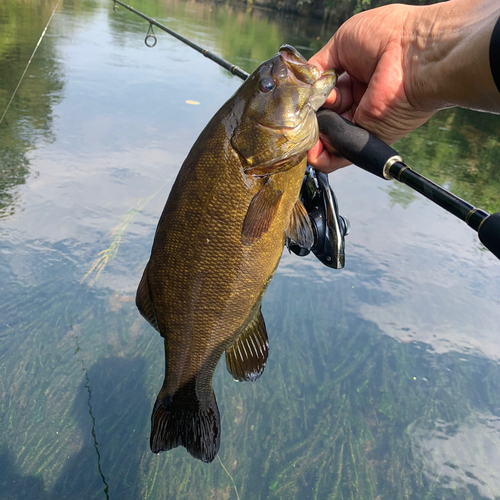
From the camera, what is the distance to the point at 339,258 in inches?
80.5

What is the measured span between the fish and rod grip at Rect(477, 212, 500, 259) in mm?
628

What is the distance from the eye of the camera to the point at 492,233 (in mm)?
1314

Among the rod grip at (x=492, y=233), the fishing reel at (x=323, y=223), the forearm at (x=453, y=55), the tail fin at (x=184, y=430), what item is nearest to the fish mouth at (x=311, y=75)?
the forearm at (x=453, y=55)

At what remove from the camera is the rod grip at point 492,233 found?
1304 millimetres

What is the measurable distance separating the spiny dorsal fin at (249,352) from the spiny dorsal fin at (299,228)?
36cm

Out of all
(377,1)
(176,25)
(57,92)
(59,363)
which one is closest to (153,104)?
(57,92)

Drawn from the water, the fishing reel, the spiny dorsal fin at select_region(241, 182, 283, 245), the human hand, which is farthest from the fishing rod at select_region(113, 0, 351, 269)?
the water

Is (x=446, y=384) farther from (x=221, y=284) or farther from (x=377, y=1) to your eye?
(x=377, y=1)

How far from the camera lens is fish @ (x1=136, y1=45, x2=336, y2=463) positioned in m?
1.63

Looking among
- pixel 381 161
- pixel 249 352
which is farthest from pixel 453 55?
pixel 249 352

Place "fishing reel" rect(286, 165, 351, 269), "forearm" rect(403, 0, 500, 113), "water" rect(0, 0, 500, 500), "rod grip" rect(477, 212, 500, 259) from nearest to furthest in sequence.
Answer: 1. "rod grip" rect(477, 212, 500, 259)
2. "forearm" rect(403, 0, 500, 113)
3. "fishing reel" rect(286, 165, 351, 269)
4. "water" rect(0, 0, 500, 500)

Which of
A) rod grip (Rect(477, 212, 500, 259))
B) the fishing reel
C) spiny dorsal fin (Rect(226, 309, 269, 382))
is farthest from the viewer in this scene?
the fishing reel

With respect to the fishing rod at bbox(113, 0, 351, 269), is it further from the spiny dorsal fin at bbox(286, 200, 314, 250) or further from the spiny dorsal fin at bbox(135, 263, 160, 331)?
the spiny dorsal fin at bbox(135, 263, 160, 331)

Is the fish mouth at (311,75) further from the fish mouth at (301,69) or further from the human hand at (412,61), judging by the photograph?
the human hand at (412,61)
